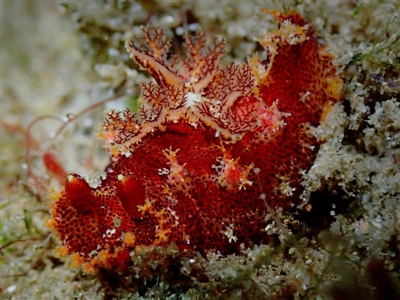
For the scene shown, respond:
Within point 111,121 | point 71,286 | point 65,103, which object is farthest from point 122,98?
point 71,286

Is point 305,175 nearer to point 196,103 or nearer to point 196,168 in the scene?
point 196,168

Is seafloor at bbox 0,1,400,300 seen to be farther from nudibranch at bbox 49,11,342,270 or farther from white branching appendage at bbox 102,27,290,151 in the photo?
white branching appendage at bbox 102,27,290,151

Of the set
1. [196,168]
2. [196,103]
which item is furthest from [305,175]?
[196,103]

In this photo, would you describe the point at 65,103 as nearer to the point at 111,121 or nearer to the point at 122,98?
the point at 122,98

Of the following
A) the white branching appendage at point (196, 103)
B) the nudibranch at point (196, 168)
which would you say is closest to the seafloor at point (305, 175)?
the nudibranch at point (196, 168)

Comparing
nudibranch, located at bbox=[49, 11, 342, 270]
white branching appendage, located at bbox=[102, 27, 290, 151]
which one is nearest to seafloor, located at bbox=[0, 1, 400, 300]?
nudibranch, located at bbox=[49, 11, 342, 270]

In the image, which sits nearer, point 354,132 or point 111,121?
point 111,121
